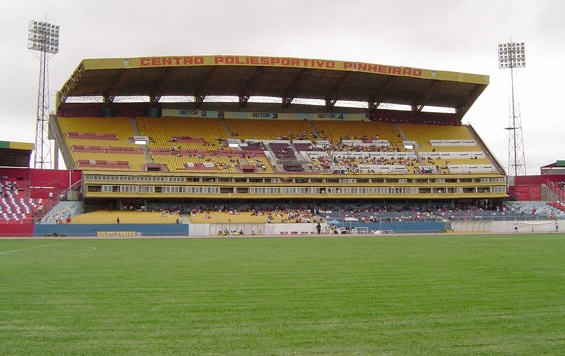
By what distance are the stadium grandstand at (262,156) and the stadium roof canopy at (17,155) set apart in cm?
23

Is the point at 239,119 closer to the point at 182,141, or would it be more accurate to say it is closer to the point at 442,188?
the point at 182,141

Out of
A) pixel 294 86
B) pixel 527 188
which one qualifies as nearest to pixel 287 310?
pixel 294 86

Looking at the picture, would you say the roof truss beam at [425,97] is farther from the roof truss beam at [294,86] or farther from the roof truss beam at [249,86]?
the roof truss beam at [249,86]

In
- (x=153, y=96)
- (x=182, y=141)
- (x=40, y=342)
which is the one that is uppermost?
(x=153, y=96)

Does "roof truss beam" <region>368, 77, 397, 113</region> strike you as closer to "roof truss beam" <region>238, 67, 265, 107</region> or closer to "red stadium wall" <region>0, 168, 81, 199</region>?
"roof truss beam" <region>238, 67, 265, 107</region>

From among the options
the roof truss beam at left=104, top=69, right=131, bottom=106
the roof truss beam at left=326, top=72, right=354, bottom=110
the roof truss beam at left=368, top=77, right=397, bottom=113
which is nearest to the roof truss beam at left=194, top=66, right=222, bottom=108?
the roof truss beam at left=104, top=69, right=131, bottom=106

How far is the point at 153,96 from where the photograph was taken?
7438 centimetres

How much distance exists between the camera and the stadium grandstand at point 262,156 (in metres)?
59.6

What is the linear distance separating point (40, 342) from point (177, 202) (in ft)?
190

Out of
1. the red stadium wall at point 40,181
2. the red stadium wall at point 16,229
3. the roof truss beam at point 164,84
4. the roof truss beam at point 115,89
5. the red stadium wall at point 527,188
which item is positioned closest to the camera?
the red stadium wall at point 16,229

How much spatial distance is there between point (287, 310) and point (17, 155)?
59.4 metres

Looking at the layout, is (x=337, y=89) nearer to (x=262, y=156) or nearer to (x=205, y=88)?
(x=262, y=156)

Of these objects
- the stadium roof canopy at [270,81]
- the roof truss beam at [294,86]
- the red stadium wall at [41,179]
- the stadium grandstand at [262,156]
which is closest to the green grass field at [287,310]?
the stadium grandstand at [262,156]

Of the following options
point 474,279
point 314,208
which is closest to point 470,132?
point 314,208
